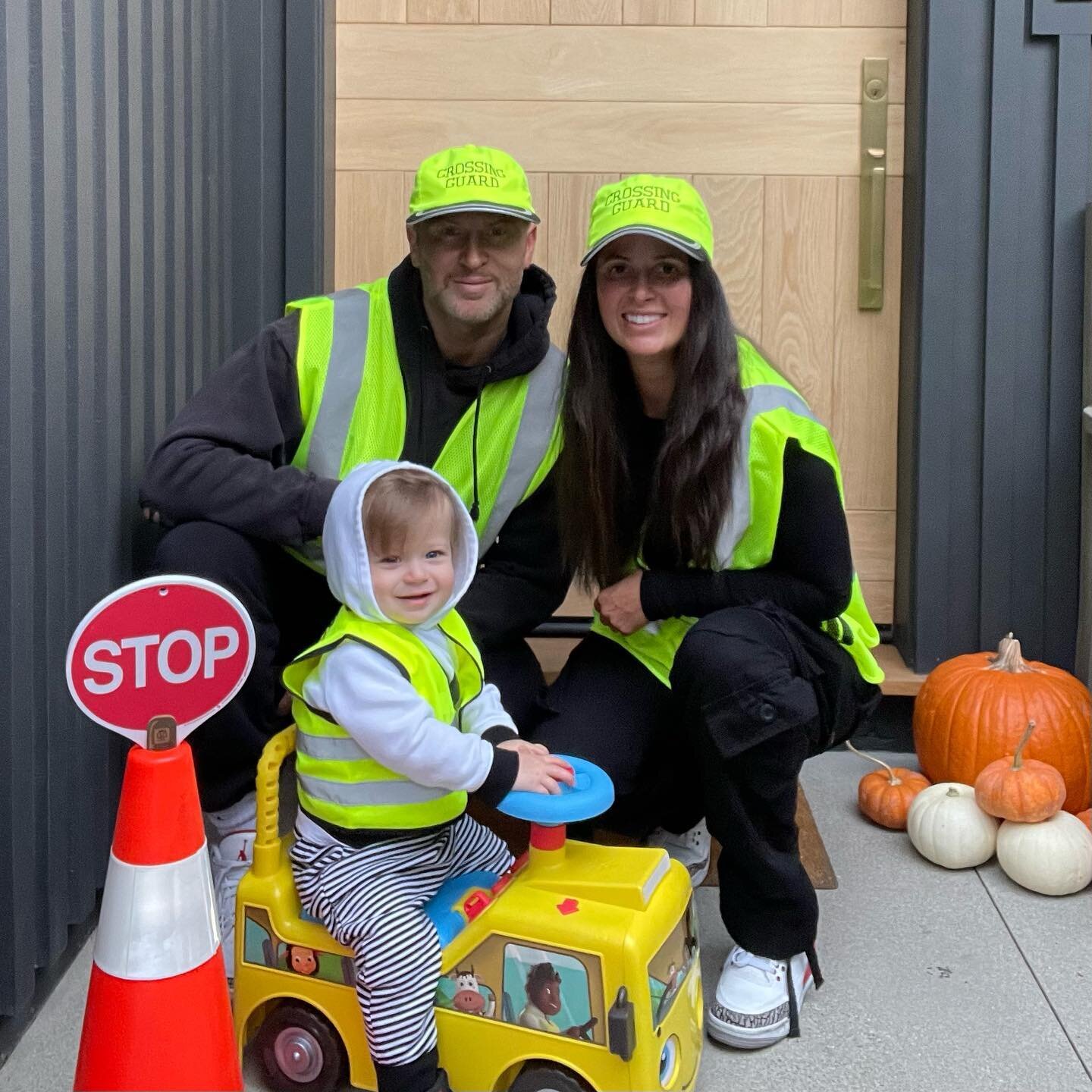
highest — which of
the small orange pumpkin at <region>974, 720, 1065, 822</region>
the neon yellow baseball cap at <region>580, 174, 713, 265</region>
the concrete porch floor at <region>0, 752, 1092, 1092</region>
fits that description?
the neon yellow baseball cap at <region>580, 174, 713, 265</region>

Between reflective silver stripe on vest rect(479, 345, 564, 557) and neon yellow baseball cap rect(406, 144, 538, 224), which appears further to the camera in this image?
reflective silver stripe on vest rect(479, 345, 564, 557)

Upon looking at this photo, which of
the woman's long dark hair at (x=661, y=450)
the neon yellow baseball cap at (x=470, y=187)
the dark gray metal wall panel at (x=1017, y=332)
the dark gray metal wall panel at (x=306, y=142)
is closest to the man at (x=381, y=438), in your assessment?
the neon yellow baseball cap at (x=470, y=187)

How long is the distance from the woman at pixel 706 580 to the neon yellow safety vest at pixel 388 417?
0.13 m

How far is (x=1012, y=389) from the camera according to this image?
3.26m

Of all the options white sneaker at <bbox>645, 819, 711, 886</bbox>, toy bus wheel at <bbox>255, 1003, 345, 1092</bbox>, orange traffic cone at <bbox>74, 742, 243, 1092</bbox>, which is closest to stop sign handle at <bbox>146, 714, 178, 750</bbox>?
orange traffic cone at <bbox>74, 742, 243, 1092</bbox>

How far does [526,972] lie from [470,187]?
4.16ft

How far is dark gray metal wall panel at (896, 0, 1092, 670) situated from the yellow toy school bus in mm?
1715

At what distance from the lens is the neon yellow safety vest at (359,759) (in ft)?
5.99

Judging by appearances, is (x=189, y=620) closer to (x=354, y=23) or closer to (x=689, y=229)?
(x=689, y=229)

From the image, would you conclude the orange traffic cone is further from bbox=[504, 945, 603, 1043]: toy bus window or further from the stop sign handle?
bbox=[504, 945, 603, 1043]: toy bus window

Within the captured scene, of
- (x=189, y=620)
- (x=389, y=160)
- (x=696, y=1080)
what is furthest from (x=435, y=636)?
(x=389, y=160)

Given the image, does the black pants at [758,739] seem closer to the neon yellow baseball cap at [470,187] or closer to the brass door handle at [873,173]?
the neon yellow baseball cap at [470,187]

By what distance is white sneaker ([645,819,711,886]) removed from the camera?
2559mm

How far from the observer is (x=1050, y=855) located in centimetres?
A: 251
